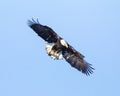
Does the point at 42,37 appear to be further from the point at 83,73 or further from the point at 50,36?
the point at 83,73

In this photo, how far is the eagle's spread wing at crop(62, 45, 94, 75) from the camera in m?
36.3

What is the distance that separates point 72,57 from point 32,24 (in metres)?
2.66

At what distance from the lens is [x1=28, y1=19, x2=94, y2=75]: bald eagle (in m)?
36.3

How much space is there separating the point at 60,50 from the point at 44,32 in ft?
4.08

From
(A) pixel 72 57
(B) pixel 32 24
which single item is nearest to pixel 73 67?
(A) pixel 72 57

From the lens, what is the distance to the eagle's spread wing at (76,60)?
119 feet

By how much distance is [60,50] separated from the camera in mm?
36781

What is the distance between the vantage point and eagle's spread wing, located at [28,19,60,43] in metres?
36.7

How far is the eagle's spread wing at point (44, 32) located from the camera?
120 feet

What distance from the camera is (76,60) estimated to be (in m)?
36.8

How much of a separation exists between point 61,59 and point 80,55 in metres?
0.98

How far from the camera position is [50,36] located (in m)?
36.8

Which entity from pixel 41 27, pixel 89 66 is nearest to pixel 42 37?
pixel 41 27

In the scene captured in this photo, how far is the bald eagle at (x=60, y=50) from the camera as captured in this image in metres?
36.3
